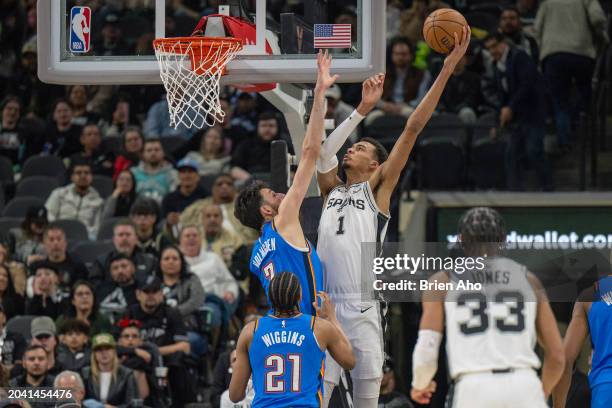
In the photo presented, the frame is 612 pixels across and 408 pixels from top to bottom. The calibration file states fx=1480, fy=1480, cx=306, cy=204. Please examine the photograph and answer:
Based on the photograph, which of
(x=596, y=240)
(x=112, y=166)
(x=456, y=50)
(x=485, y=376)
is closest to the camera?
(x=485, y=376)

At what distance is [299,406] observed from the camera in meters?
8.66

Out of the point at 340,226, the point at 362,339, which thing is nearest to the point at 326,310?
the point at 362,339

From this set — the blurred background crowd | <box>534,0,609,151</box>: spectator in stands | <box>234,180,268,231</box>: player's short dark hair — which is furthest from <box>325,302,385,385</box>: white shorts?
<box>534,0,609,151</box>: spectator in stands

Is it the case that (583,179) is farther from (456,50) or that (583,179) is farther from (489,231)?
(489,231)

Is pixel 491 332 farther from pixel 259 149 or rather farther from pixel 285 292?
pixel 259 149

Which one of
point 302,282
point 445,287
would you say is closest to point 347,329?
point 302,282

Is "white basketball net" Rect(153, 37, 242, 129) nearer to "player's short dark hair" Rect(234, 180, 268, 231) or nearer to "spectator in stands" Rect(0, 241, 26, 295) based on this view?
"player's short dark hair" Rect(234, 180, 268, 231)

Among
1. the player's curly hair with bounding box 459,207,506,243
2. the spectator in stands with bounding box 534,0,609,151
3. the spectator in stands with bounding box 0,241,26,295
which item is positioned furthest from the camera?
the spectator in stands with bounding box 534,0,609,151

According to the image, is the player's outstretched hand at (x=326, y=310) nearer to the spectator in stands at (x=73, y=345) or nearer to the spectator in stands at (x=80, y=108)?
the spectator in stands at (x=73, y=345)

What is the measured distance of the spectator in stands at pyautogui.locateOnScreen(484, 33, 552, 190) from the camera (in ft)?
47.7

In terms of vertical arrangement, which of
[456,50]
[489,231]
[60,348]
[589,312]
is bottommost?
[60,348]

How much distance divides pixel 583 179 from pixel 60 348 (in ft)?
17.9

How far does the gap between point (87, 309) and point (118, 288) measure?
1.38 feet

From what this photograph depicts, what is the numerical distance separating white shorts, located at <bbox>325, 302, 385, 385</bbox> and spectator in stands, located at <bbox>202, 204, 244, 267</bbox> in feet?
15.7
